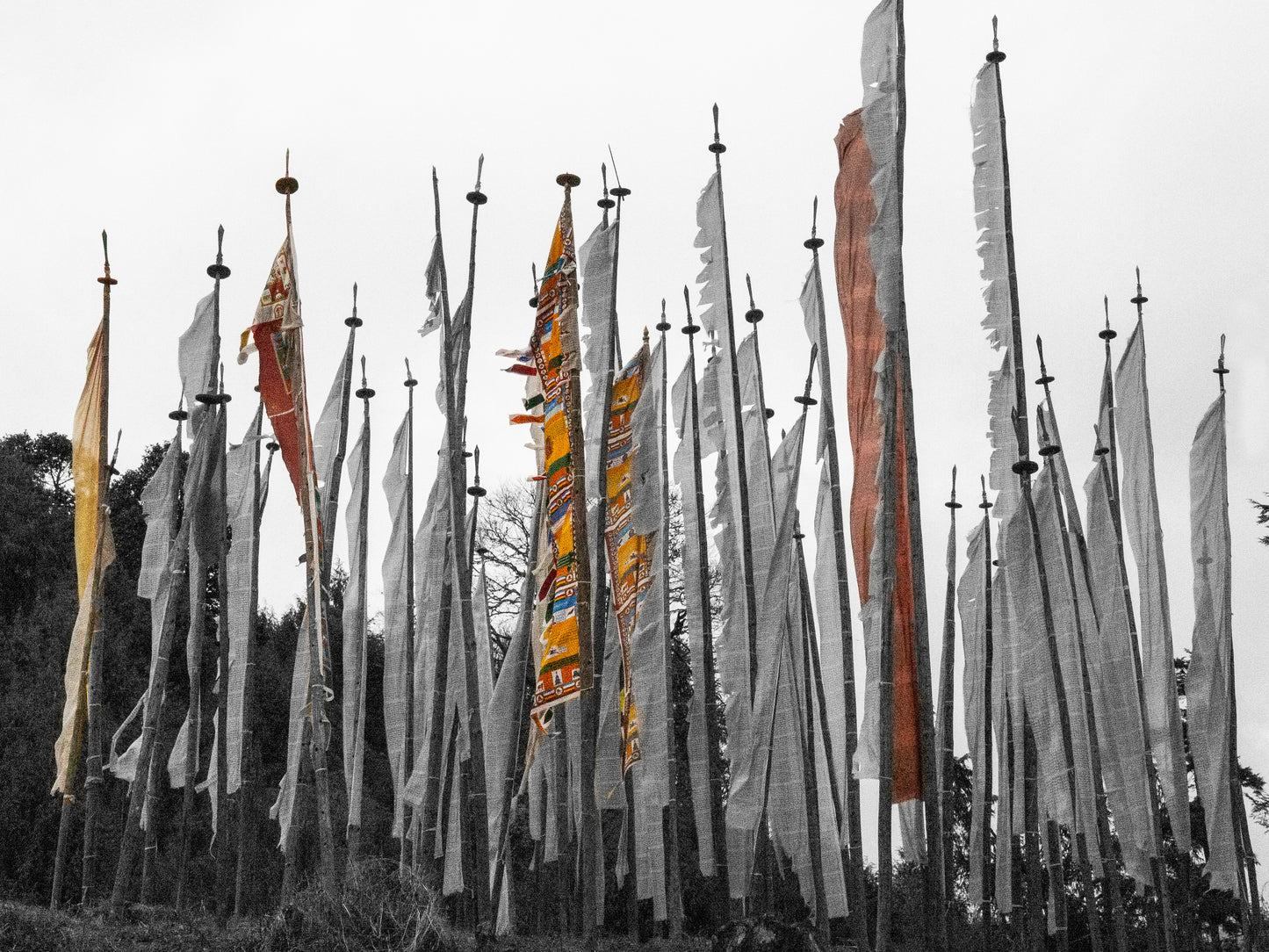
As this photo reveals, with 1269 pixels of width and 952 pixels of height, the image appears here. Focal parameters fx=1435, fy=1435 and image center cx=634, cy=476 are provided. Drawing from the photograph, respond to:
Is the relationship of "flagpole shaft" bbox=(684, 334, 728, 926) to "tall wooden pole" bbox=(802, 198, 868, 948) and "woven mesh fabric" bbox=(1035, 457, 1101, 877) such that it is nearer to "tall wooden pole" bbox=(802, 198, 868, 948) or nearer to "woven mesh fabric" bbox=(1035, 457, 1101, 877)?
"tall wooden pole" bbox=(802, 198, 868, 948)

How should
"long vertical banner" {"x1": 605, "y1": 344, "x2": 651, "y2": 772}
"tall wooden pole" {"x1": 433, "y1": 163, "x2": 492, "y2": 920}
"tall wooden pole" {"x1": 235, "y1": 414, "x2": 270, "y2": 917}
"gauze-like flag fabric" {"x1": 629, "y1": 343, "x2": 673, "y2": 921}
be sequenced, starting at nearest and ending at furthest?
"tall wooden pole" {"x1": 433, "y1": 163, "x2": 492, "y2": 920}
"gauze-like flag fabric" {"x1": 629, "y1": 343, "x2": 673, "y2": 921}
"long vertical banner" {"x1": 605, "y1": 344, "x2": 651, "y2": 772}
"tall wooden pole" {"x1": 235, "y1": 414, "x2": 270, "y2": 917}

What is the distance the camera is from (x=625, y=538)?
43.2ft

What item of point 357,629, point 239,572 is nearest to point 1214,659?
point 357,629

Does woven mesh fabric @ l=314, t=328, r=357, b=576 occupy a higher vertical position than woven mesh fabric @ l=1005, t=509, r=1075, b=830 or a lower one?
higher

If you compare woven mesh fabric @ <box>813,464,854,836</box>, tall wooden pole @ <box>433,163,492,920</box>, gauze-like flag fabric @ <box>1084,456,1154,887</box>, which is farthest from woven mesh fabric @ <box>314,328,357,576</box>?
gauze-like flag fabric @ <box>1084,456,1154,887</box>

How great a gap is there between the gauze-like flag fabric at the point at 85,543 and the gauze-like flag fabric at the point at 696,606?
556 centimetres

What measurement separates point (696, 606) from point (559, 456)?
276 cm

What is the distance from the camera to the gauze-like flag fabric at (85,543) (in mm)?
13219

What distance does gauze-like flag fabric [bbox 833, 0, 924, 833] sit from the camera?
9828 millimetres

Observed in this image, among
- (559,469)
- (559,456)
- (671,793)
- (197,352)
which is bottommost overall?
(671,793)

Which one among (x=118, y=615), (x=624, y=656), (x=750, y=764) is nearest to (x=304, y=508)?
(x=624, y=656)

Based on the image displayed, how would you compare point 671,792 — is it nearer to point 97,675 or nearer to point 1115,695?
point 1115,695

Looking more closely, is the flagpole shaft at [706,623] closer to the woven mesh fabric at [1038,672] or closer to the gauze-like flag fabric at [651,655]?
the gauze-like flag fabric at [651,655]

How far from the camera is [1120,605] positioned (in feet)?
46.0
